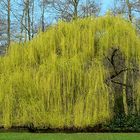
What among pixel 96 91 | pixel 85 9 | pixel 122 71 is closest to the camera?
pixel 96 91

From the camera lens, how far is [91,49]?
23922 millimetres

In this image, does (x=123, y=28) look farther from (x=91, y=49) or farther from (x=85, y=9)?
(x=85, y=9)

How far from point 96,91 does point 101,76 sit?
91 cm

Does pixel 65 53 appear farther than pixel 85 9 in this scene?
No

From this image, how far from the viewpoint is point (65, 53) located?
24.2m

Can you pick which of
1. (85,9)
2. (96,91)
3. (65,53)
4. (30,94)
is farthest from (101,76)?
(85,9)

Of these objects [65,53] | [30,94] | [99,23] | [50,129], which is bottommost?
[50,129]

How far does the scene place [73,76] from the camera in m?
23.4

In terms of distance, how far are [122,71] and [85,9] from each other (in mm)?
14308

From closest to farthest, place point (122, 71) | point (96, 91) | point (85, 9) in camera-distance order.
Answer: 1. point (96, 91)
2. point (122, 71)
3. point (85, 9)

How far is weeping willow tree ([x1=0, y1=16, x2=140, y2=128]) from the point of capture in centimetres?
2338

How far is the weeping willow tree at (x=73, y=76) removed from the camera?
23375 mm

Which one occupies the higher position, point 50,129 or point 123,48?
point 123,48

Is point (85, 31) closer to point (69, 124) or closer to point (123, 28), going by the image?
point (123, 28)
